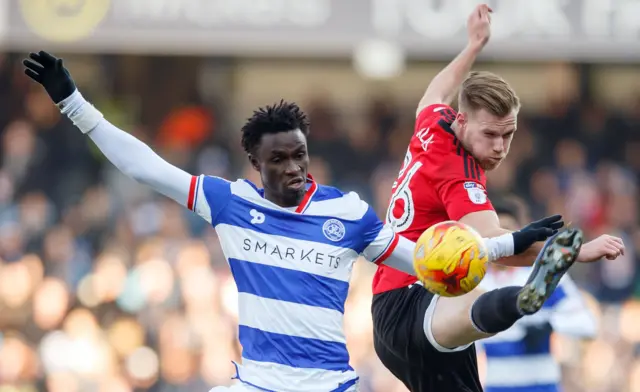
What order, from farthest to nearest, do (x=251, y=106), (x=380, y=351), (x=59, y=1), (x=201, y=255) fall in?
1. (x=251, y=106)
2. (x=59, y=1)
3. (x=201, y=255)
4. (x=380, y=351)

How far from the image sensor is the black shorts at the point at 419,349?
19.0 ft

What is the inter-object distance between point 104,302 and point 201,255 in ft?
3.35

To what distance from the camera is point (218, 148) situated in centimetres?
1437

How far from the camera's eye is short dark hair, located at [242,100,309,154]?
5.49 m

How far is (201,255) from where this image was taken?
12.1 meters

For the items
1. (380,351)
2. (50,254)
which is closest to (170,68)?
(50,254)

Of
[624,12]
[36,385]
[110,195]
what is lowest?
[36,385]

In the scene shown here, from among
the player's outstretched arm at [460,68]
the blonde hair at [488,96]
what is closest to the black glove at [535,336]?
the player's outstretched arm at [460,68]

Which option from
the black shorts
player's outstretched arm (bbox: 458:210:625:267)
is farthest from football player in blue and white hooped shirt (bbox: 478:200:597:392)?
player's outstretched arm (bbox: 458:210:625:267)

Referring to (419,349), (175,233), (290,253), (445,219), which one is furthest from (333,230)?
(175,233)

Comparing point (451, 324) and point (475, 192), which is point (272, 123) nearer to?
point (475, 192)

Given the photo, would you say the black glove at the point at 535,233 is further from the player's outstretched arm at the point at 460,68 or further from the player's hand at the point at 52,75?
the player's hand at the point at 52,75

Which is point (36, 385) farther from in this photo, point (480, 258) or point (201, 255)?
point (480, 258)

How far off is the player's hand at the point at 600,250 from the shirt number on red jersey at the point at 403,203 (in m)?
0.99
